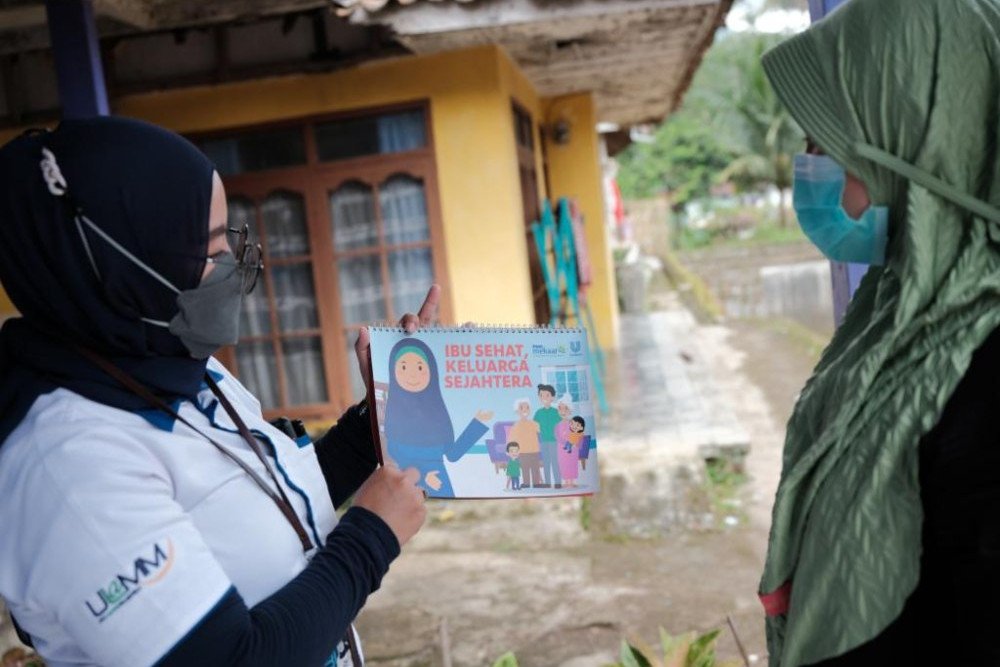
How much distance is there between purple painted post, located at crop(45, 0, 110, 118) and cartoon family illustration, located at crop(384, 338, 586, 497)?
2.32 meters

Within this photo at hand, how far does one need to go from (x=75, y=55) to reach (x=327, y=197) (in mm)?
2637

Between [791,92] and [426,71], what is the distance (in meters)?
4.56

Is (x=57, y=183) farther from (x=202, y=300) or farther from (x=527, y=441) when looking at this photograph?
(x=527, y=441)

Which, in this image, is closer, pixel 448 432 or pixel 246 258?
pixel 246 258

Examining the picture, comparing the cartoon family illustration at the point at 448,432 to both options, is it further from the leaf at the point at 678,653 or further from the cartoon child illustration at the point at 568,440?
the leaf at the point at 678,653

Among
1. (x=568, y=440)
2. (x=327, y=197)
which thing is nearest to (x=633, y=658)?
(x=568, y=440)

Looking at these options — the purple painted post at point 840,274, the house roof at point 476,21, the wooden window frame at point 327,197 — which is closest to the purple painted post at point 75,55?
the house roof at point 476,21

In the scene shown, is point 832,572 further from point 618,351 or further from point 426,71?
point 618,351

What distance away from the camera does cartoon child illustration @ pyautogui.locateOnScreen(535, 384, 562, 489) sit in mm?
1511

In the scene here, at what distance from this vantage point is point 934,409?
1.03 m

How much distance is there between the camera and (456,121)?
18.4ft

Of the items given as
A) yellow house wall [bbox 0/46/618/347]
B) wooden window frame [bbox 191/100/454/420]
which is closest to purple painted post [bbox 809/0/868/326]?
yellow house wall [bbox 0/46/618/347]

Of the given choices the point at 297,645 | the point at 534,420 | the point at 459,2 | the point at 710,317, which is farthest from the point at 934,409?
the point at 710,317

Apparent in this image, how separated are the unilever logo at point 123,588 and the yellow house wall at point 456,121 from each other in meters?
4.78
